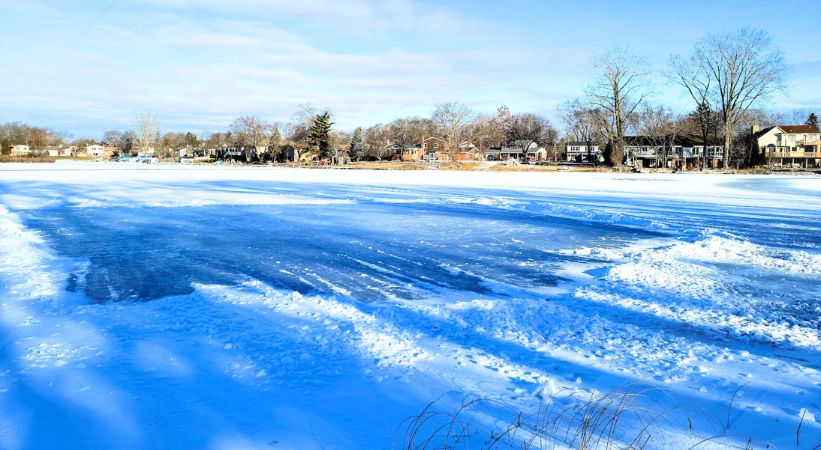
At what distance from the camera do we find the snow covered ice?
3.43m

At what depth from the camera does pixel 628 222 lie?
1331 cm

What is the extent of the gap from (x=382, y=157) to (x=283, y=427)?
10723cm

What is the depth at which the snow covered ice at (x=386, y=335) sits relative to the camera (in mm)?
3434

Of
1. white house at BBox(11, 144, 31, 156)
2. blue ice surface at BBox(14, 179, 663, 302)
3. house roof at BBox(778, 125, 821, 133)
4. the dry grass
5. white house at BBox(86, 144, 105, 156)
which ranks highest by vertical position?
white house at BBox(86, 144, 105, 156)

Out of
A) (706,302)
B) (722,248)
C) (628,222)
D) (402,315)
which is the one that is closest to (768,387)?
(706,302)

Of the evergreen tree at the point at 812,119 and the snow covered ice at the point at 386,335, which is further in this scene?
the evergreen tree at the point at 812,119

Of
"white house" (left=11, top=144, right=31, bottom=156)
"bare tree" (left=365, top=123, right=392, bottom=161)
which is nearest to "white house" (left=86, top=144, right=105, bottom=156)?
"white house" (left=11, top=144, right=31, bottom=156)

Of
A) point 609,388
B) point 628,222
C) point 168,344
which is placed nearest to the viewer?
point 609,388

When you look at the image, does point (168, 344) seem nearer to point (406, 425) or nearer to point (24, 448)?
point (24, 448)

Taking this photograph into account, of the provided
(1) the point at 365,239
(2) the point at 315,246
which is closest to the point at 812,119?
(1) the point at 365,239

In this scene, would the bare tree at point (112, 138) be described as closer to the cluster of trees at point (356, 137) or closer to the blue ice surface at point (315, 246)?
the cluster of trees at point (356, 137)

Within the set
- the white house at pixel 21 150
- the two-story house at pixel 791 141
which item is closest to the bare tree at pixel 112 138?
the white house at pixel 21 150

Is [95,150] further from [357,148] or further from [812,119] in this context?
[812,119]

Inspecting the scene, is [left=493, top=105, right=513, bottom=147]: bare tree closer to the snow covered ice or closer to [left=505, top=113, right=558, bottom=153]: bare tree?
[left=505, top=113, right=558, bottom=153]: bare tree
